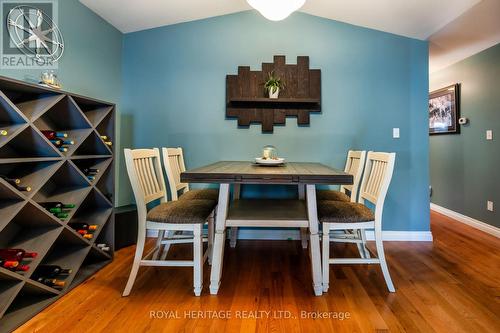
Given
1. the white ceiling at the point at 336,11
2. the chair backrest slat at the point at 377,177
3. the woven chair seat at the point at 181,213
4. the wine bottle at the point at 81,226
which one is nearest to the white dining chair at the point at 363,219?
the chair backrest slat at the point at 377,177

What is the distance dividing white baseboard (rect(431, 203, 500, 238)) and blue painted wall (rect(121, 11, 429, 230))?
84 centimetres

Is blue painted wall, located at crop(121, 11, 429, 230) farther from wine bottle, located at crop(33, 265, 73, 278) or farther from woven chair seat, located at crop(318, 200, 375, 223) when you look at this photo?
wine bottle, located at crop(33, 265, 73, 278)

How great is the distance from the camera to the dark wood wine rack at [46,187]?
4.60 feet

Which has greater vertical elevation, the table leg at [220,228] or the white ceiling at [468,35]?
the white ceiling at [468,35]

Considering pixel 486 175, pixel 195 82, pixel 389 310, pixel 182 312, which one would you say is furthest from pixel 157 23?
pixel 486 175

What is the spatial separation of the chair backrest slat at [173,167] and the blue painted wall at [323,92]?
27 cm

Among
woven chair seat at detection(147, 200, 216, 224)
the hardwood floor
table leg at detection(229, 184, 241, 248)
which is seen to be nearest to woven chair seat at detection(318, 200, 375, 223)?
the hardwood floor

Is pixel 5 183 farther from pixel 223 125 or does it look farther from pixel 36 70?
pixel 223 125

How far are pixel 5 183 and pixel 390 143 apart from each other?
3.06 metres

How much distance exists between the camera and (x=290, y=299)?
1.63 meters

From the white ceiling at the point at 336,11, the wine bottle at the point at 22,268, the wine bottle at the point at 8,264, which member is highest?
the white ceiling at the point at 336,11

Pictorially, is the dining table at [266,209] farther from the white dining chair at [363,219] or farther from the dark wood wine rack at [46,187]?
the dark wood wine rack at [46,187]

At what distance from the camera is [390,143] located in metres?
2.71

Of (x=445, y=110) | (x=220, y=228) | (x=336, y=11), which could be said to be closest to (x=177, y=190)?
(x=220, y=228)
